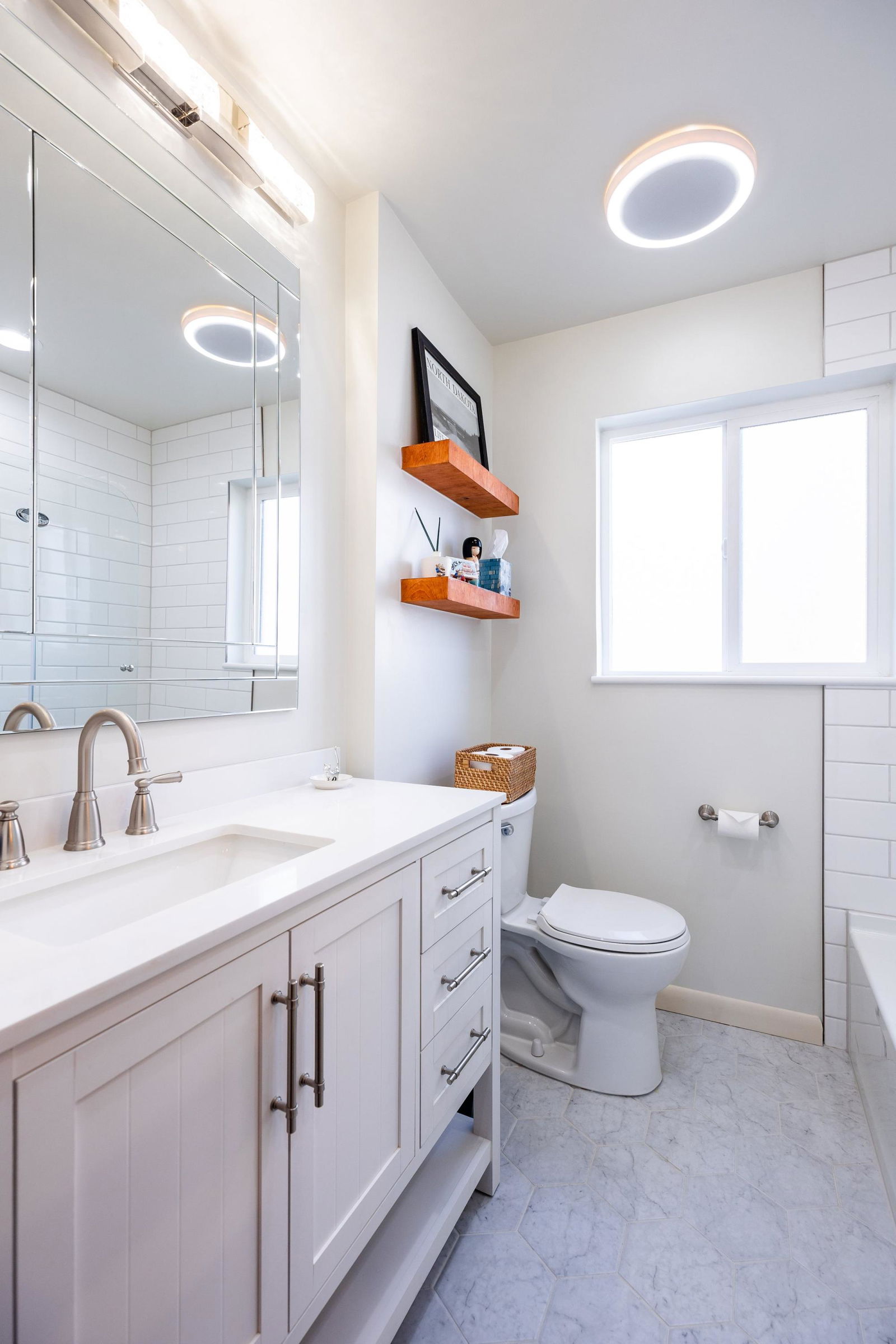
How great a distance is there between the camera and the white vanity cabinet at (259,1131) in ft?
1.72

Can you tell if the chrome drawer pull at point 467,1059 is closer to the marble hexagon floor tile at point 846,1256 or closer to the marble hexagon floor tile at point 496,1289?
the marble hexagon floor tile at point 496,1289

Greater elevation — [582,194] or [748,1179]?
[582,194]

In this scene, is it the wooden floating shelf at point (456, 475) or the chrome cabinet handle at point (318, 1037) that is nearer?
the chrome cabinet handle at point (318, 1037)

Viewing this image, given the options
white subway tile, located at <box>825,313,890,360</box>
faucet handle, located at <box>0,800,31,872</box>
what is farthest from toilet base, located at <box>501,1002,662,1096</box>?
white subway tile, located at <box>825,313,890,360</box>

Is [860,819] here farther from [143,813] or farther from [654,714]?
[143,813]

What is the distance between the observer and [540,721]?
2.43 m

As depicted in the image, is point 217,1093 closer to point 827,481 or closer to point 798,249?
point 827,481

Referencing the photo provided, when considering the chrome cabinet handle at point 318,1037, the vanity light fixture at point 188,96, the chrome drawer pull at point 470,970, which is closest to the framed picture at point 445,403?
the vanity light fixture at point 188,96

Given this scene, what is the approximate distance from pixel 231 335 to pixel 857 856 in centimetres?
229

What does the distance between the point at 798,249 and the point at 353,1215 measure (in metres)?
2.66

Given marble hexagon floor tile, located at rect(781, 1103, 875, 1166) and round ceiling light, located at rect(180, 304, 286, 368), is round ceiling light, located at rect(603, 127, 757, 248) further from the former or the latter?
marble hexagon floor tile, located at rect(781, 1103, 875, 1166)

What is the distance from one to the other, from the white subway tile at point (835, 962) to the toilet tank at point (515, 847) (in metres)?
0.98

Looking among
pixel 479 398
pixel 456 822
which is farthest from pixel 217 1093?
pixel 479 398

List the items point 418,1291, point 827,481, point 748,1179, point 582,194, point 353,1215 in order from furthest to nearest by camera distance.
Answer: point 827,481, point 582,194, point 748,1179, point 418,1291, point 353,1215
